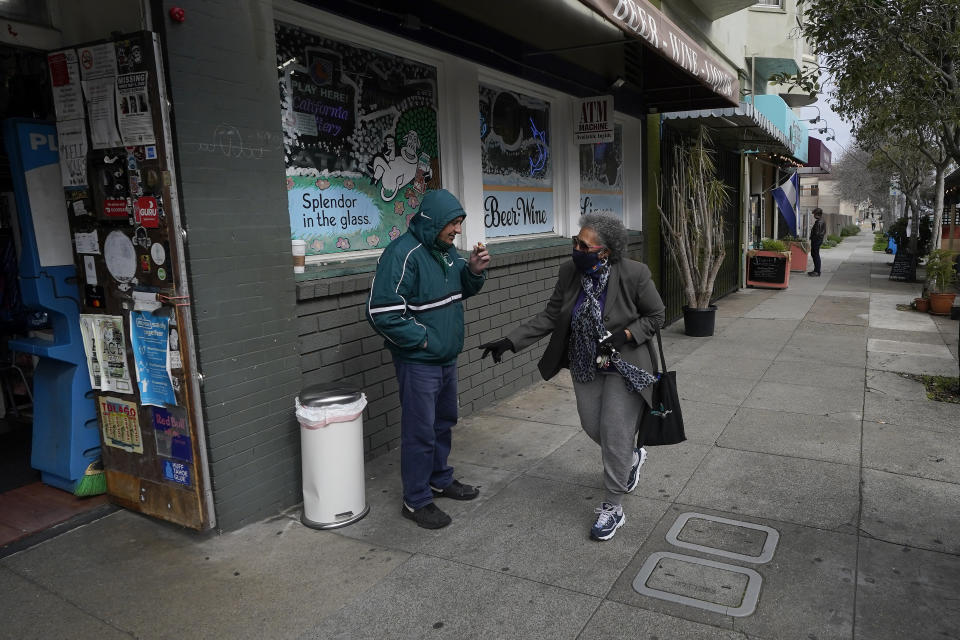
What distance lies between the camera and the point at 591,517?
4.34 m

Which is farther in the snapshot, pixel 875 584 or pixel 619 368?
pixel 619 368

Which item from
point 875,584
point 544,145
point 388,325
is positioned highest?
point 544,145

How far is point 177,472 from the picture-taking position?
4070 mm

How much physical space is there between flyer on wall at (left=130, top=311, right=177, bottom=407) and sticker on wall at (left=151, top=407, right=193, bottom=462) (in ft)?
0.20

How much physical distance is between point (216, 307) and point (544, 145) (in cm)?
508

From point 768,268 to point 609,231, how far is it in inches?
540

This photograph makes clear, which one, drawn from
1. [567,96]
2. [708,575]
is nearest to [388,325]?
[708,575]

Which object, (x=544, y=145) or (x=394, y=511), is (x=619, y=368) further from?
(x=544, y=145)

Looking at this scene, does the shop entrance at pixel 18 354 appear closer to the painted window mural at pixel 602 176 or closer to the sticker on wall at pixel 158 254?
the sticker on wall at pixel 158 254

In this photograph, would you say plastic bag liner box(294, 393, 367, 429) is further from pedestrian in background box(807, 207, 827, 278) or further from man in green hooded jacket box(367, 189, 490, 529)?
pedestrian in background box(807, 207, 827, 278)

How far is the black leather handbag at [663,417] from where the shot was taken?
405 centimetres

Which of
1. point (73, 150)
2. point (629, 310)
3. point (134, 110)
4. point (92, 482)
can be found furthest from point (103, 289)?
point (629, 310)

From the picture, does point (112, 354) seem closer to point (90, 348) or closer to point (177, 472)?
point (90, 348)

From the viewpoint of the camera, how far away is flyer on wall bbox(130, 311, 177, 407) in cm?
396
